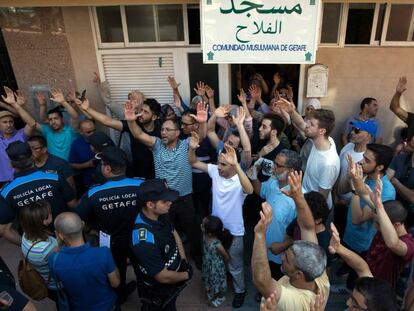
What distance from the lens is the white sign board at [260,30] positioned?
350 centimetres

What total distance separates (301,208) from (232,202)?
37.8 inches

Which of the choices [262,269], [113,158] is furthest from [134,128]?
[262,269]

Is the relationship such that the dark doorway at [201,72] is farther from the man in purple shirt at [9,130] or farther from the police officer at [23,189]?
the police officer at [23,189]

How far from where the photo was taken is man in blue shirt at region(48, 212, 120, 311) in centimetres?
229

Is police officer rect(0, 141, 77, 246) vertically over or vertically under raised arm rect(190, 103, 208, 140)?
under

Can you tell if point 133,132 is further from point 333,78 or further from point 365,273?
point 333,78

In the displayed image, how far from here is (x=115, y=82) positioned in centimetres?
522

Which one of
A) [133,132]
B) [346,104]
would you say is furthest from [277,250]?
[346,104]

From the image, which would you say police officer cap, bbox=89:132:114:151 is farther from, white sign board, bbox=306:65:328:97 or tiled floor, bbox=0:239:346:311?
white sign board, bbox=306:65:328:97

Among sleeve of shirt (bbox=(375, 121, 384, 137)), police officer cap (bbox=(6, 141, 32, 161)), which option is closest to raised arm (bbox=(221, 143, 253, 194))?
police officer cap (bbox=(6, 141, 32, 161))

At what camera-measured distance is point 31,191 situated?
302 cm

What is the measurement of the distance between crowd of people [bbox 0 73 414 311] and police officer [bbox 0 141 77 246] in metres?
0.01

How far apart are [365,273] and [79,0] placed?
4.06m

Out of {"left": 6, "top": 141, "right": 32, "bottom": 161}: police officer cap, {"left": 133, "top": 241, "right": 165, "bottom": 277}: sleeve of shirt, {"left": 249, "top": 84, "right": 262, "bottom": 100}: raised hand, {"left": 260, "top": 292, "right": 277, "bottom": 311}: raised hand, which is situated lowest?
{"left": 133, "top": 241, "right": 165, "bottom": 277}: sleeve of shirt
